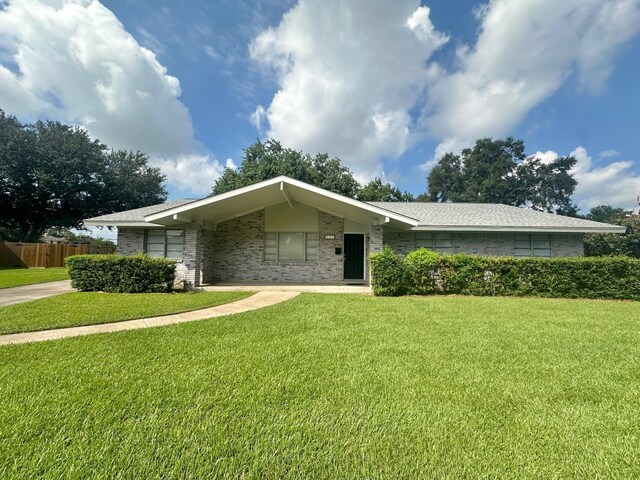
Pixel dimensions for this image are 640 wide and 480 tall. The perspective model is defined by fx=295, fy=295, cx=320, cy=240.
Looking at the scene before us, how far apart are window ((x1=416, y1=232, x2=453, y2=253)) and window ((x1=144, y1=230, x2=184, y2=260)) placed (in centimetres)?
1074

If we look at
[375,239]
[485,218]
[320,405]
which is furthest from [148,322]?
[485,218]

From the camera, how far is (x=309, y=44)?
444 inches

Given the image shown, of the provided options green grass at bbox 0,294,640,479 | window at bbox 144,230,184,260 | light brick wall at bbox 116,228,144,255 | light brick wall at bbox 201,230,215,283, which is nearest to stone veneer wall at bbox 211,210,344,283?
light brick wall at bbox 201,230,215,283

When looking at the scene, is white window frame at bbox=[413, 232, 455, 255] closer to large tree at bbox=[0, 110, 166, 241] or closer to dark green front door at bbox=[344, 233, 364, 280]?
dark green front door at bbox=[344, 233, 364, 280]

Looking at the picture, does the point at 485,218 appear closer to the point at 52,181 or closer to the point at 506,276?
the point at 506,276

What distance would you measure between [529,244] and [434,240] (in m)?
4.19

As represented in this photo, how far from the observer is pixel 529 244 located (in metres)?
13.2

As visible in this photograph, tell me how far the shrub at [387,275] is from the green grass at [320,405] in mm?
4680

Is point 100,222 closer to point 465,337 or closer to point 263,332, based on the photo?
point 263,332

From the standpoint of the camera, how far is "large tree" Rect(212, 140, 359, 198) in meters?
27.4

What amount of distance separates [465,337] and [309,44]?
1144 cm

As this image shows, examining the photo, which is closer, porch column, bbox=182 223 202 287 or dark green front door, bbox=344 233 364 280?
porch column, bbox=182 223 202 287

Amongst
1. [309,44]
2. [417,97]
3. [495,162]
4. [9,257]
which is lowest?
[9,257]

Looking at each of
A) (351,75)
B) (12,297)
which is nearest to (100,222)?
(12,297)
